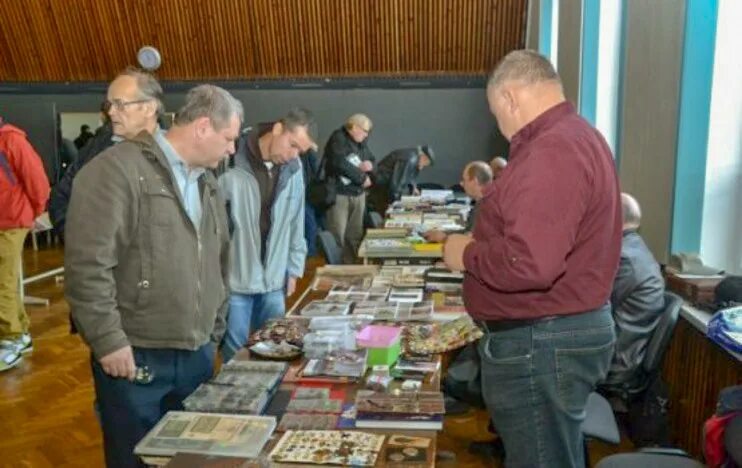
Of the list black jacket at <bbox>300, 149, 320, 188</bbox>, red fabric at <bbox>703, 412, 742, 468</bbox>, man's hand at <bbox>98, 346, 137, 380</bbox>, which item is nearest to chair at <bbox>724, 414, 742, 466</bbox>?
red fabric at <bbox>703, 412, 742, 468</bbox>

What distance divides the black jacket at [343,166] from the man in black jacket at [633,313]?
182 inches

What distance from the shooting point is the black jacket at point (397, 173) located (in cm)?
861

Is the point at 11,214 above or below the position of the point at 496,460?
above

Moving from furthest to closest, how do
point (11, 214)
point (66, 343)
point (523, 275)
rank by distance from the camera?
point (66, 343) → point (11, 214) → point (523, 275)

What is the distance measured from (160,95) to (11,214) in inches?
102

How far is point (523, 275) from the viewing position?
1.82 metres

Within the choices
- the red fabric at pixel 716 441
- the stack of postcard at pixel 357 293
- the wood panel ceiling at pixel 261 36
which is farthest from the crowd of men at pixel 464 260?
the wood panel ceiling at pixel 261 36

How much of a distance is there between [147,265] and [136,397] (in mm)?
415

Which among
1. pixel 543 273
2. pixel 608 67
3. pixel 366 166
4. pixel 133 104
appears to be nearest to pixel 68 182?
pixel 133 104

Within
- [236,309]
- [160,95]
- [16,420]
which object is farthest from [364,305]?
[16,420]

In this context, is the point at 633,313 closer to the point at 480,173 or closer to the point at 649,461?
the point at 649,461

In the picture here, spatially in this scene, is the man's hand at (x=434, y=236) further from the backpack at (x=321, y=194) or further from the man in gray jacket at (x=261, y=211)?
the backpack at (x=321, y=194)

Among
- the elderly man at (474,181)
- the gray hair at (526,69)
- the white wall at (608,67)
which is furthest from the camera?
the white wall at (608,67)

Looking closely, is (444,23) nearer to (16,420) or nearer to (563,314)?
(16,420)
